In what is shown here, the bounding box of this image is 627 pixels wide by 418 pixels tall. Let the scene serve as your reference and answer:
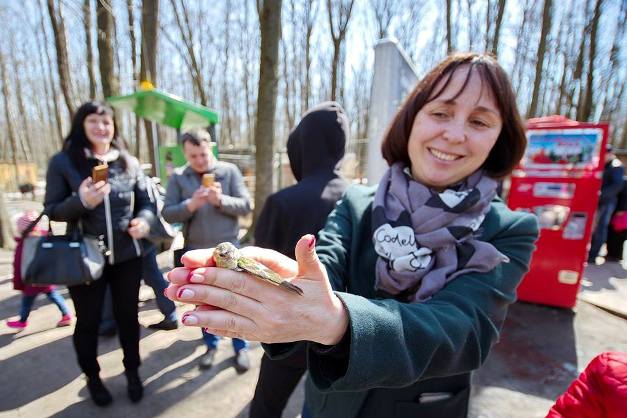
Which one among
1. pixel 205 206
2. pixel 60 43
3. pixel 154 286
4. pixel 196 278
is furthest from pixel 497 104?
pixel 60 43

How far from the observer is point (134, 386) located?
2.55 m

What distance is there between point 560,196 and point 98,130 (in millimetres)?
4515

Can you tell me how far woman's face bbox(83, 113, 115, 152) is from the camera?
2.25m

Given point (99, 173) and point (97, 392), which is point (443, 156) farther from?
point (97, 392)

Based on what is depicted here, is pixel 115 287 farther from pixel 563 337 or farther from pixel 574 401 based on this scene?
pixel 563 337

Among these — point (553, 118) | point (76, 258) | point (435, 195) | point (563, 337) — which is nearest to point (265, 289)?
point (435, 195)

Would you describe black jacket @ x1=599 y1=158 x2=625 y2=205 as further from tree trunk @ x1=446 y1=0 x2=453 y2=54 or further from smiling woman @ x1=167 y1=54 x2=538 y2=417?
tree trunk @ x1=446 y1=0 x2=453 y2=54

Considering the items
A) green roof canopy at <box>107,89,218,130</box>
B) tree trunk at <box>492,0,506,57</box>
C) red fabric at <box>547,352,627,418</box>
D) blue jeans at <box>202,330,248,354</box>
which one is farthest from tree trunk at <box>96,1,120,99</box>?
tree trunk at <box>492,0,506,57</box>

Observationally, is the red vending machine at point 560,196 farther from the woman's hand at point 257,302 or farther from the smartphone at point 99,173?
the smartphone at point 99,173

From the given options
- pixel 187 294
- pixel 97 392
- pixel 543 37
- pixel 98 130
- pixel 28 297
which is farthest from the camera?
pixel 543 37

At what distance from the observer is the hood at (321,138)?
2.08m

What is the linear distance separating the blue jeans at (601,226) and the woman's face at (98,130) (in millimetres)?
7313

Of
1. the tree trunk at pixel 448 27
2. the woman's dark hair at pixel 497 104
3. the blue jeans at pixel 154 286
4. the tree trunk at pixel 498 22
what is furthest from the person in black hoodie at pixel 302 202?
the tree trunk at pixel 448 27

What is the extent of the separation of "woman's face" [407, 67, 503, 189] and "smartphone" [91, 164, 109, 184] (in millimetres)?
1910
